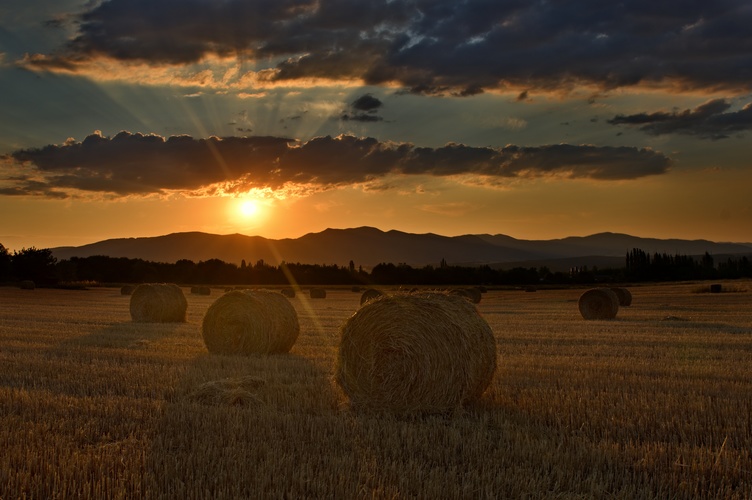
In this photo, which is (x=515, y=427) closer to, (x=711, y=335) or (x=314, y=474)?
(x=314, y=474)

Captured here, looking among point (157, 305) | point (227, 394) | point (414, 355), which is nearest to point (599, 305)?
point (157, 305)

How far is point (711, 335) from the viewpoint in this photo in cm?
1848

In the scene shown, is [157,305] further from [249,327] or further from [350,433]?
[350,433]

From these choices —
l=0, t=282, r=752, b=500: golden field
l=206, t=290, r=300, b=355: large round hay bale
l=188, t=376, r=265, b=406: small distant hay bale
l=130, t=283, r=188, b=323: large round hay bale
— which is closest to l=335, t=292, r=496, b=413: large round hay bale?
l=0, t=282, r=752, b=500: golden field

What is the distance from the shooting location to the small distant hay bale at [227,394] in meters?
8.59

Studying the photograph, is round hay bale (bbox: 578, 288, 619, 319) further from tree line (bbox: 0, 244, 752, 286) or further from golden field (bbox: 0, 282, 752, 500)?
tree line (bbox: 0, 244, 752, 286)

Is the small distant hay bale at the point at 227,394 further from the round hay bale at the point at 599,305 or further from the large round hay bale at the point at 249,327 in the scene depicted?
the round hay bale at the point at 599,305

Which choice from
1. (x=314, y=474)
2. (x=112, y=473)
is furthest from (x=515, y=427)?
(x=112, y=473)

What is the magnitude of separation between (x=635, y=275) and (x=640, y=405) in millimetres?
73696

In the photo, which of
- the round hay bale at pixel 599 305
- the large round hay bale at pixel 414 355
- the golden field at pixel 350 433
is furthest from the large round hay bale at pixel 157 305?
the large round hay bale at pixel 414 355

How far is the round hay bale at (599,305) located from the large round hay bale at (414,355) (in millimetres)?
19386

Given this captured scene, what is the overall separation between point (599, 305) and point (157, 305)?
17263 mm

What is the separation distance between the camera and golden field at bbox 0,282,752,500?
5.61 meters

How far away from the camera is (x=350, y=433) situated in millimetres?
7191
